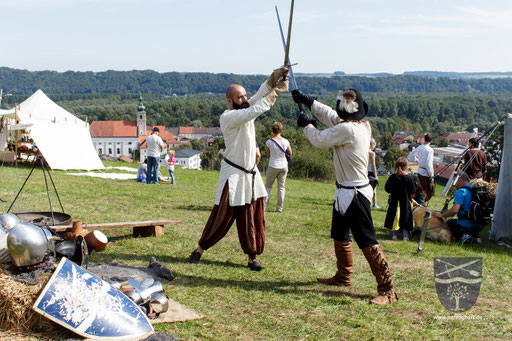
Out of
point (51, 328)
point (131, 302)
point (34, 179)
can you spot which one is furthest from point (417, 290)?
point (34, 179)

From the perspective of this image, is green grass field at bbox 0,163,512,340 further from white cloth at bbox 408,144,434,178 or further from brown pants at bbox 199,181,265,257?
white cloth at bbox 408,144,434,178

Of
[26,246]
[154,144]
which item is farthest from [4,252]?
[154,144]

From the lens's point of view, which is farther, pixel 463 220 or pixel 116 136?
pixel 116 136

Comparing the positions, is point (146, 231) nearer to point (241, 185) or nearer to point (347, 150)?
point (241, 185)

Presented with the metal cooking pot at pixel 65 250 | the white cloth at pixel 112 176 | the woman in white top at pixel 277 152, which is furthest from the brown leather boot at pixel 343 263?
the white cloth at pixel 112 176

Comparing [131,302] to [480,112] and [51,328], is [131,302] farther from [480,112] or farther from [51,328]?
[480,112]

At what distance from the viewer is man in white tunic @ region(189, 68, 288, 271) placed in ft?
19.0

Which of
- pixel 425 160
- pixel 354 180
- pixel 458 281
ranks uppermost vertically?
pixel 354 180

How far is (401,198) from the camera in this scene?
27.1ft

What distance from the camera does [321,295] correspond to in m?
5.10

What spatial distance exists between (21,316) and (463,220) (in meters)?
6.70

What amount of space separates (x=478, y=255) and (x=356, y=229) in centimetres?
325

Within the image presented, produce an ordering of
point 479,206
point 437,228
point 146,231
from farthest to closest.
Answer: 1. point 437,228
2. point 479,206
3. point 146,231

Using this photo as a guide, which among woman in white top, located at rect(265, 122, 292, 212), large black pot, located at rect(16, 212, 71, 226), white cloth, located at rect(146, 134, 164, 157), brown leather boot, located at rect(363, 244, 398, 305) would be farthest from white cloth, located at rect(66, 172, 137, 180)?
brown leather boot, located at rect(363, 244, 398, 305)
